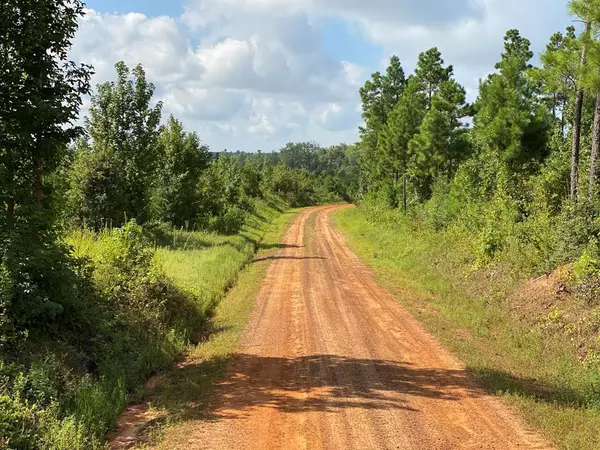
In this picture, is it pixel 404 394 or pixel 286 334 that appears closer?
pixel 404 394

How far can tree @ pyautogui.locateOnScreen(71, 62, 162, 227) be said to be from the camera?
2036cm

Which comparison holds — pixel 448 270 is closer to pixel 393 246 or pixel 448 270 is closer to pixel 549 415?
pixel 393 246

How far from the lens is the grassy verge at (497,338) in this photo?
7047 mm

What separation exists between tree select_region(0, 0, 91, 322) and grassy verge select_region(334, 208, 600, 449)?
7.21m

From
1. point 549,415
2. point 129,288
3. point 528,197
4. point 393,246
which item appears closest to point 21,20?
point 129,288

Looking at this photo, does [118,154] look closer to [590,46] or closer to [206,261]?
[206,261]

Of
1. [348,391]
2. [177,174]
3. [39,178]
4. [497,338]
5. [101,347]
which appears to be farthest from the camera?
[177,174]

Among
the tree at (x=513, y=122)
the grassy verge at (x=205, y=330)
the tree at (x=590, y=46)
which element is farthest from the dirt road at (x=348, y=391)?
the tree at (x=513, y=122)

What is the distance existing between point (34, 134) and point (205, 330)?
5.71 meters

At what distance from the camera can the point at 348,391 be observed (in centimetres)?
784

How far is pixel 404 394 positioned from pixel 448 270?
1075cm

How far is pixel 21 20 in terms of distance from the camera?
820 cm

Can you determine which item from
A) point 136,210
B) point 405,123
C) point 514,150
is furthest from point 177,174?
point 514,150

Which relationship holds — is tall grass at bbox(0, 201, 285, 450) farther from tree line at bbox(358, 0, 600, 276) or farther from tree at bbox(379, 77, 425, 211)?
tree at bbox(379, 77, 425, 211)
